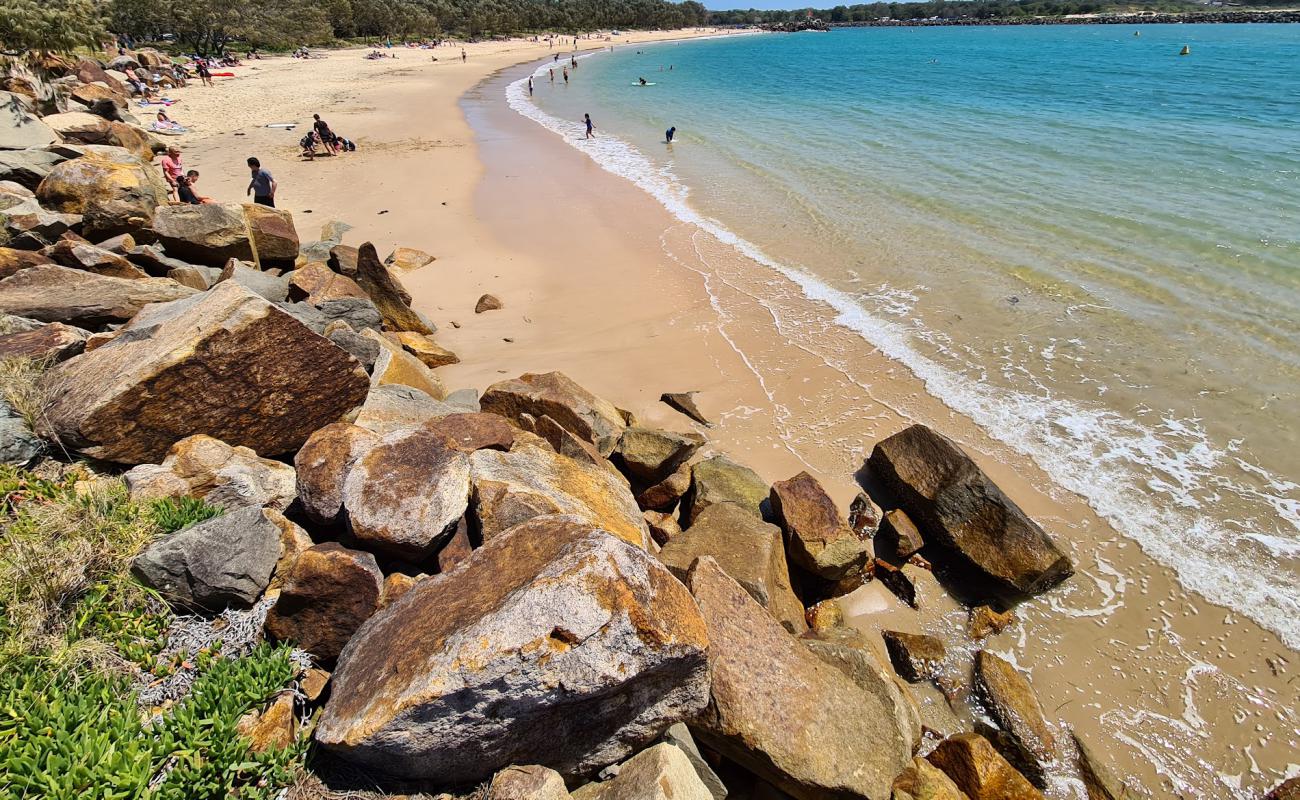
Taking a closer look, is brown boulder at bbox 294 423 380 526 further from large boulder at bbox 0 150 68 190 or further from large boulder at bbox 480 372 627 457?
large boulder at bbox 0 150 68 190

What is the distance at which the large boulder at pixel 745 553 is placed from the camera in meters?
5.30

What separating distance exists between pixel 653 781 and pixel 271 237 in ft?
34.7

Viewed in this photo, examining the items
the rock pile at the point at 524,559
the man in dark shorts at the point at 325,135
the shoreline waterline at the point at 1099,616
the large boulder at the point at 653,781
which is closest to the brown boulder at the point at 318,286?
the rock pile at the point at 524,559

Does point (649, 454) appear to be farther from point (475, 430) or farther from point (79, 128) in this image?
point (79, 128)

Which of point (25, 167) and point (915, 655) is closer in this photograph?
point (915, 655)

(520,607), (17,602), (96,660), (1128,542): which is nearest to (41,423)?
(17,602)

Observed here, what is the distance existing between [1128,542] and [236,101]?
1784 inches

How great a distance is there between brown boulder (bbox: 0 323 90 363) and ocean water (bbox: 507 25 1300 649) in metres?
9.97

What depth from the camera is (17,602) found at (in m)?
3.16

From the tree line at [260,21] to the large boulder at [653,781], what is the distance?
2592 centimetres

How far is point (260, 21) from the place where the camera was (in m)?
63.7

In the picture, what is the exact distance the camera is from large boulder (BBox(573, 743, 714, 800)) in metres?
3.05

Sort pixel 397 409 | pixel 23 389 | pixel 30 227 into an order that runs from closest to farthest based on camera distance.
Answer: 1. pixel 23 389
2. pixel 397 409
3. pixel 30 227

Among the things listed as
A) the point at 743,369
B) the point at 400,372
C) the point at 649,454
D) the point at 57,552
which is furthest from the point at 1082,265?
the point at 57,552
